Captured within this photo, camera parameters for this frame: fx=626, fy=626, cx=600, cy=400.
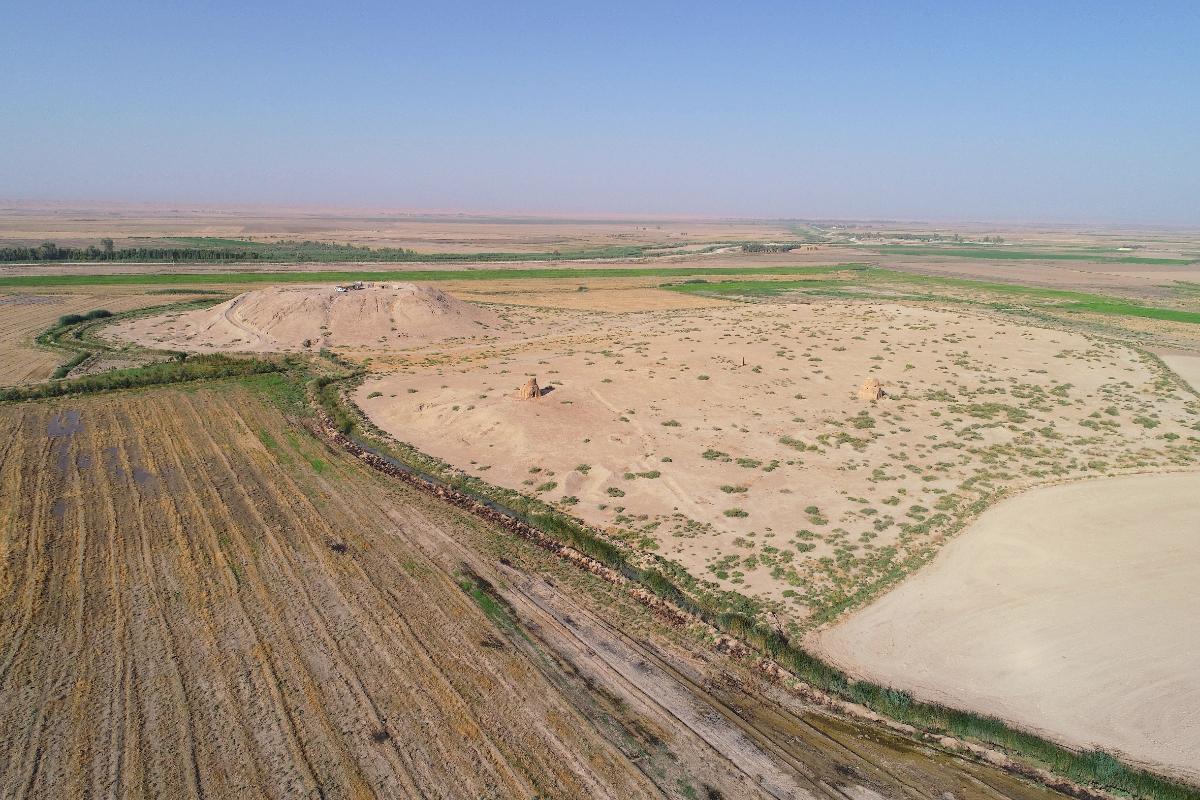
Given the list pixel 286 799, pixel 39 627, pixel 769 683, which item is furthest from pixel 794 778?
pixel 39 627

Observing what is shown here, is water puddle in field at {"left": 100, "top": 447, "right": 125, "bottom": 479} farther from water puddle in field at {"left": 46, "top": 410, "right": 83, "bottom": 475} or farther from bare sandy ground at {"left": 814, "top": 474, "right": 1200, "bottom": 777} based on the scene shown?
bare sandy ground at {"left": 814, "top": 474, "right": 1200, "bottom": 777}

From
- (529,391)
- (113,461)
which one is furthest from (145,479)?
(529,391)

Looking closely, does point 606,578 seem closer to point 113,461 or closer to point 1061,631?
point 1061,631

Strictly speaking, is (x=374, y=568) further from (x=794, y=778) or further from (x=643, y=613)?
(x=794, y=778)

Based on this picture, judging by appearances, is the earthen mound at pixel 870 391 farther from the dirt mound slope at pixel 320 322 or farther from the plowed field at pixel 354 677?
the dirt mound slope at pixel 320 322

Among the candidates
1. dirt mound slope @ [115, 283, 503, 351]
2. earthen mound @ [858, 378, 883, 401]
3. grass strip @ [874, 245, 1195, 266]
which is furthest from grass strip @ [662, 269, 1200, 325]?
grass strip @ [874, 245, 1195, 266]
